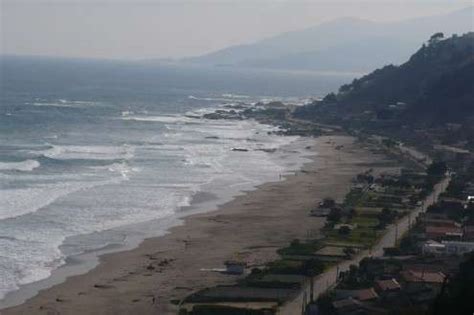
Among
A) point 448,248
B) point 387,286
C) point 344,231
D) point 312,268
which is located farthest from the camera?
point 344,231

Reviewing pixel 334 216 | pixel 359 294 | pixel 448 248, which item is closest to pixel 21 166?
pixel 334 216

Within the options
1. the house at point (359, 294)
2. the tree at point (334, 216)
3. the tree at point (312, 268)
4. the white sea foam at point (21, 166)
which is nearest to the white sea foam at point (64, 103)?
the white sea foam at point (21, 166)

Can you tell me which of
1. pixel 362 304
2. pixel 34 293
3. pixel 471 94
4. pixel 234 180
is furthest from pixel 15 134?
pixel 362 304

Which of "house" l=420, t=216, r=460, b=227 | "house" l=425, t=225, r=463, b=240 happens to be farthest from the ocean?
"house" l=425, t=225, r=463, b=240

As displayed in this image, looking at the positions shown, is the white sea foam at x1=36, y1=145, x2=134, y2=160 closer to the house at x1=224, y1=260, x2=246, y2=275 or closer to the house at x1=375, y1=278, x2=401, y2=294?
the house at x1=224, y1=260, x2=246, y2=275

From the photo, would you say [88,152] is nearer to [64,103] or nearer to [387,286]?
[387,286]

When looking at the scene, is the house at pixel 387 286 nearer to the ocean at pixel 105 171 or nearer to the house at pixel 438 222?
the house at pixel 438 222
